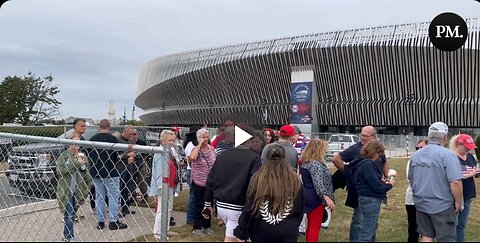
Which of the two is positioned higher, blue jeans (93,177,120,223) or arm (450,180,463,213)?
arm (450,180,463,213)

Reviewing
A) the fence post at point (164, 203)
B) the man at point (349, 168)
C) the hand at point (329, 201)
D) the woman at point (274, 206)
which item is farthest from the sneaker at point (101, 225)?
the man at point (349, 168)

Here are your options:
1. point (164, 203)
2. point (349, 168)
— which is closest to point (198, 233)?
point (349, 168)

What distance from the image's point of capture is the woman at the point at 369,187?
5.25 m

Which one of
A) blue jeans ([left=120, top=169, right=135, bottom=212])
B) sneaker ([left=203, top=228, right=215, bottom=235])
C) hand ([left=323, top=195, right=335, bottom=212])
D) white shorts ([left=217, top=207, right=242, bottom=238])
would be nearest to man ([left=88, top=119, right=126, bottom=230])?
blue jeans ([left=120, top=169, right=135, bottom=212])

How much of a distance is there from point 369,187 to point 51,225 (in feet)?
14.5

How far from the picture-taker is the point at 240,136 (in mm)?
5410

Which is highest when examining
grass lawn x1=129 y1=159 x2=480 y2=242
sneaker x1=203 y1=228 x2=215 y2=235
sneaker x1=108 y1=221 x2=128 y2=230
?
sneaker x1=108 y1=221 x2=128 y2=230

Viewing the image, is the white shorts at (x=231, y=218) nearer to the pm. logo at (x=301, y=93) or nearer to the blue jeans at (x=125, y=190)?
the blue jeans at (x=125, y=190)

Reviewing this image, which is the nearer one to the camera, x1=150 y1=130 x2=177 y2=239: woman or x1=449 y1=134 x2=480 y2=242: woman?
x1=150 y1=130 x2=177 y2=239: woman

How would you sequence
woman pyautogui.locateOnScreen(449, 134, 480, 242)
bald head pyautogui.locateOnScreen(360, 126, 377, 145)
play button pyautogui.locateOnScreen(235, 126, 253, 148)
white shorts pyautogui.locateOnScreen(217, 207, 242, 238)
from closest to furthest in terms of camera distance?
white shorts pyautogui.locateOnScreen(217, 207, 242, 238)
play button pyautogui.locateOnScreen(235, 126, 253, 148)
woman pyautogui.locateOnScreen(449, 134, 480, 242)
bald head pyautogui.locateOnScreen(360, 126, 377, 145)

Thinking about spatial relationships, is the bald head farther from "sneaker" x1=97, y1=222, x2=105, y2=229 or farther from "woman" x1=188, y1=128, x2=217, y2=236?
"sneaker" x1=97, y1=222, x2=105, y2=229

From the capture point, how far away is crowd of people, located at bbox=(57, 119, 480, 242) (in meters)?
4.45

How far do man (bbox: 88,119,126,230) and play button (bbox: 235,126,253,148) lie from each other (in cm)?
177

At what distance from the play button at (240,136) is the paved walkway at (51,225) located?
5.85 feet
